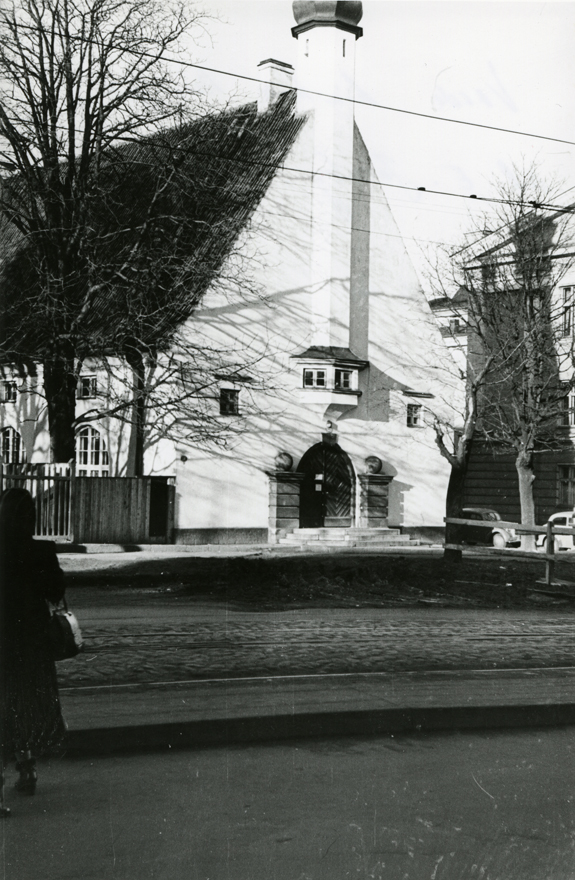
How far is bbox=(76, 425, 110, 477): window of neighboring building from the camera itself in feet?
66.2

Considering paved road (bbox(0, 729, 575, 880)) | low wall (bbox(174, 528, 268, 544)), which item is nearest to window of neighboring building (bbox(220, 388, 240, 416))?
low wall (bbox(174, 528, 268, 544))

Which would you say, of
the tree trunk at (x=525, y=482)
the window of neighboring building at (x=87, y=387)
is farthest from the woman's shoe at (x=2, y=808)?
the tree trunk at (x=525, y=482)

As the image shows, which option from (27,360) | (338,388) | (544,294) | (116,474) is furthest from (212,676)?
(544,294)

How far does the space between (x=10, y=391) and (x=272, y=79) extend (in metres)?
6.91

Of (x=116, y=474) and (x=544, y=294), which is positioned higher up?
(x=544, y=294)

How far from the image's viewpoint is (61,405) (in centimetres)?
1681

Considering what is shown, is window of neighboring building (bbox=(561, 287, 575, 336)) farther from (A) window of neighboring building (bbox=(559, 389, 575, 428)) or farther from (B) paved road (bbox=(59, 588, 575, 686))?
(B) paved road (bbox=(59, 588, 575, 686))

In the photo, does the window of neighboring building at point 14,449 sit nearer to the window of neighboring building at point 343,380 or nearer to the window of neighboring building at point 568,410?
the window of neighboring building at point 343,380

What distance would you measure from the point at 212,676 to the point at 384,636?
3378 millimetres

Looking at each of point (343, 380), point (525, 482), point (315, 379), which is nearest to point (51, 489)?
point (315, 379)

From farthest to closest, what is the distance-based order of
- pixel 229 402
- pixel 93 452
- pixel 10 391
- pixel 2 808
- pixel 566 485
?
1. pixel 566 485
2. pixel 229 402
3. pixel 93 452
4. pixel 10 391
5. pixel 2 808

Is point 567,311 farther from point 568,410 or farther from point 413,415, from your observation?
point 413,415

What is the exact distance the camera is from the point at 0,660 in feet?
17.1

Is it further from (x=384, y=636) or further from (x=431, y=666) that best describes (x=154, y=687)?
(x=384, y=636)
